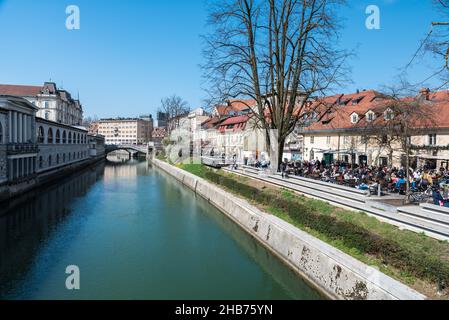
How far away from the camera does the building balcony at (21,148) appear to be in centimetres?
2767

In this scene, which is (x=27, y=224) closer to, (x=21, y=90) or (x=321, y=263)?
(x=321, y=263)

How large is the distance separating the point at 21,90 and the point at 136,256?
3181 inches

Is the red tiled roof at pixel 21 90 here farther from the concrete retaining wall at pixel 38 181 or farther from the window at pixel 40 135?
the window at pixel 40 135

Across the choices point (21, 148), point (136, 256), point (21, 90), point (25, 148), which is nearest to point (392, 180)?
point (136, 256)

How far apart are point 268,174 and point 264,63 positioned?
7.88 m

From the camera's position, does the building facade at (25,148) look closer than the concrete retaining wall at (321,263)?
No

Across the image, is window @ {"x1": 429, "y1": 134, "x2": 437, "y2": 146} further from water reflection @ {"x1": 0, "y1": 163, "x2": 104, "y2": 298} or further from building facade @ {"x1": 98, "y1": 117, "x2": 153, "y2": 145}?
building facade @ {"x1": 98, "y1": 117, "x2": 153, "y2": 145}

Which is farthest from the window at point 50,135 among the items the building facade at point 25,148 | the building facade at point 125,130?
the building facade at point 125,130

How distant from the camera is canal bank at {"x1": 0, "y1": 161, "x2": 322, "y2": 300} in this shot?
1175 centimetres

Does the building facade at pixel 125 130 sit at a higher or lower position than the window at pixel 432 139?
higher

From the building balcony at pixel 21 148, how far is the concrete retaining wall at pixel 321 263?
20.0 meters

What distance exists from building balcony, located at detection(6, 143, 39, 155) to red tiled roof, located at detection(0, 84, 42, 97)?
174ft

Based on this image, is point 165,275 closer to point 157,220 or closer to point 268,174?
point 157,220

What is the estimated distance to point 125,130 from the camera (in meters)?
167
